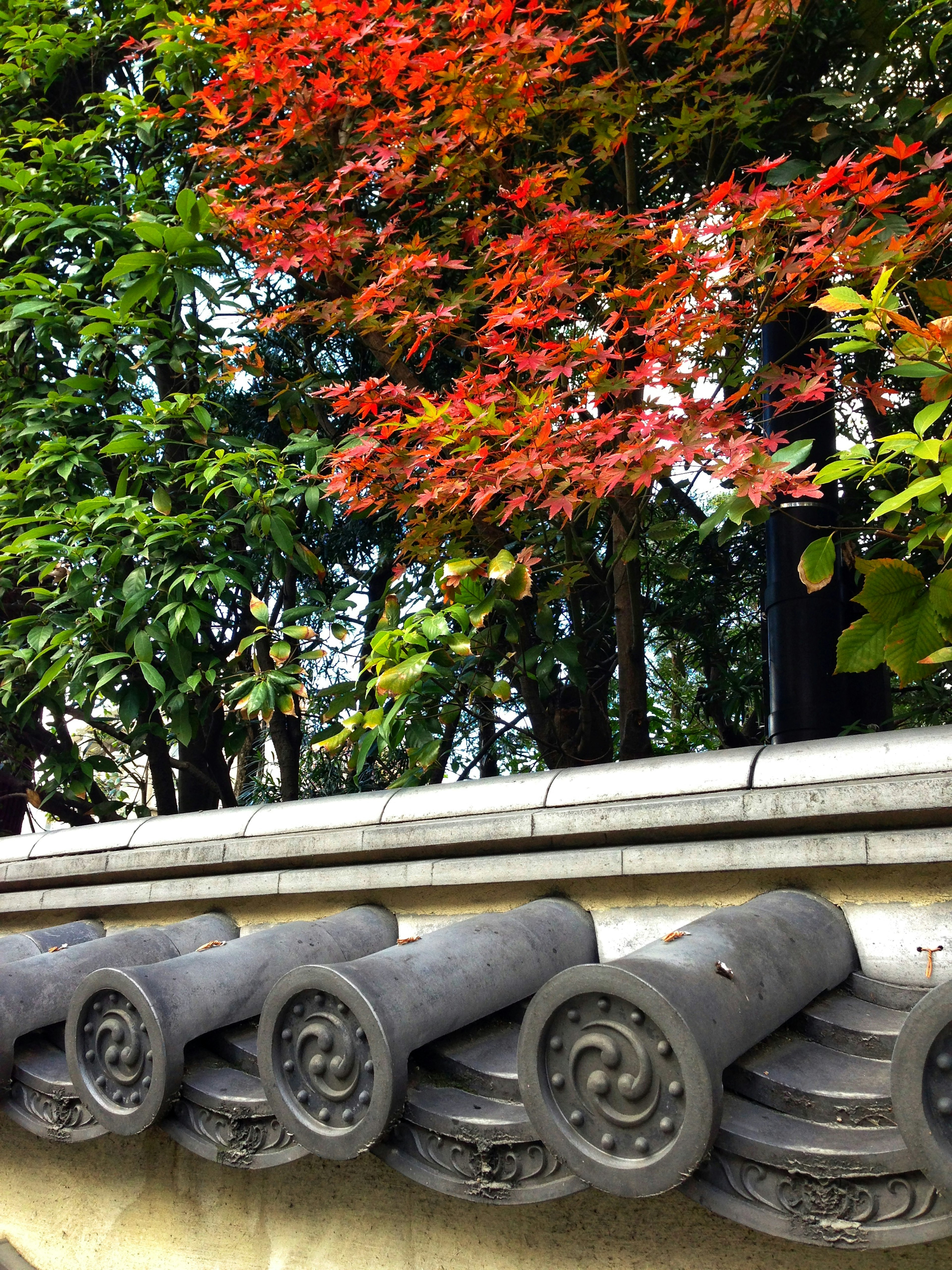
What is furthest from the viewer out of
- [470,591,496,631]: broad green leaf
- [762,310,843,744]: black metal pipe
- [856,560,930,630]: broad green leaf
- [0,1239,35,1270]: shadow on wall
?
[762,310,843,744]: black metal pipe

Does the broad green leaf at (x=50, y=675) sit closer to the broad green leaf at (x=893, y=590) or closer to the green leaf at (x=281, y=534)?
the green leaf at (x=281, y=534)

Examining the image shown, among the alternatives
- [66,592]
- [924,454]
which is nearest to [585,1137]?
[924,454]

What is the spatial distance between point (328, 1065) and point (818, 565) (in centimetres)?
175

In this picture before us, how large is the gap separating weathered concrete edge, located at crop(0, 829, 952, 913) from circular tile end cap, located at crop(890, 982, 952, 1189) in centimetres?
57

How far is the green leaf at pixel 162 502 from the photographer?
5051 mm

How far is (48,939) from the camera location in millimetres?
3369

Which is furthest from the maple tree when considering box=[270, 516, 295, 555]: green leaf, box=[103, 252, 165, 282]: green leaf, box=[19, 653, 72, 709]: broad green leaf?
box=[19, 653, 72, 709]: broad green leaf

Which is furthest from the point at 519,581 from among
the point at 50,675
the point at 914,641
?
the point at 50,675

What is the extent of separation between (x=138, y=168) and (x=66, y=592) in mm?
3157

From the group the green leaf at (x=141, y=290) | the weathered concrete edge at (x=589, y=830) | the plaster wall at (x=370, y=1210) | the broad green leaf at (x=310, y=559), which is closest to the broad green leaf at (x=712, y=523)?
the weathered concrete edge at (x=589, y=830)

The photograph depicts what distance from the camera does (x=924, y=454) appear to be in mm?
2439

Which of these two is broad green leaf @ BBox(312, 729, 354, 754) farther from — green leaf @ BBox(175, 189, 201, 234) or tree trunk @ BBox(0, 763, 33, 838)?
tree trunk @ BBox(0, 763, 33, 838)

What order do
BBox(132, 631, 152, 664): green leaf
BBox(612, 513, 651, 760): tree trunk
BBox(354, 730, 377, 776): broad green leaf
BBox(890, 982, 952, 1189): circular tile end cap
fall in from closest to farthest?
BBox(890, 982, 952, 1189): circular tile end cap
BBox(354, 730, 377, 776): broad green leaf
BBox(612, 513, 651, 760): tree trunk
BBox(132, 631, 152, 664): green leaf

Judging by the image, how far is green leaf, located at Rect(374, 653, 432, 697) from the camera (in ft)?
12.6
